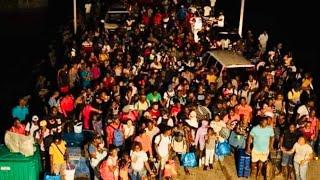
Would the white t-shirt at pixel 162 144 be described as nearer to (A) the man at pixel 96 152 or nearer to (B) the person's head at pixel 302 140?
(A) the man at pixel 96 152

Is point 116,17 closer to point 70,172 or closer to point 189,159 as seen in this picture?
point 189,159

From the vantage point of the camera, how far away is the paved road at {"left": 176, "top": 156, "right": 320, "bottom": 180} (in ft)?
49.3

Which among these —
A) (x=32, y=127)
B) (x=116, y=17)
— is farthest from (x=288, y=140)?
(x=116, y=17)

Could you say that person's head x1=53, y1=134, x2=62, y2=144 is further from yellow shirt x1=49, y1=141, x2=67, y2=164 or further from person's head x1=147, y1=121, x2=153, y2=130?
person's head x1=147, y1=121, x2=153, y2=130

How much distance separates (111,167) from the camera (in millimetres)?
12844

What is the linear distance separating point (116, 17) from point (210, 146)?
13315 millimetres

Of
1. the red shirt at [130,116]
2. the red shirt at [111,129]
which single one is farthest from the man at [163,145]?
the red shirt at [130,116]

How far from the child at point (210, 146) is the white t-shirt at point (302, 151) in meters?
1.95

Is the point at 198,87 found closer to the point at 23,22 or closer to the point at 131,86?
the point at 131,86

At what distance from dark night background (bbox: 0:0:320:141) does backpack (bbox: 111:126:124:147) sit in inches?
245

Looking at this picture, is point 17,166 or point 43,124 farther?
point 43,124

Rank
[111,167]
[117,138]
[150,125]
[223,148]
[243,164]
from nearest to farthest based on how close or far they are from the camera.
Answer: [111,167], [150,125], [117,138], [243,164], [223,148]

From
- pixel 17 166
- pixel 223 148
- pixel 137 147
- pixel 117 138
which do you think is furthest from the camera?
pixel 223 148

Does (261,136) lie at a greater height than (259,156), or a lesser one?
greater
